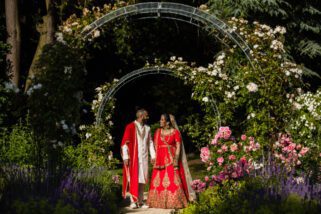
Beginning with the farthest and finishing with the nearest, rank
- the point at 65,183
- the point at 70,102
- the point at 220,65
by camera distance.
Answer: the point at 220,65, the point at 70,102, the point at 65,183

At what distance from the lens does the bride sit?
10414mm

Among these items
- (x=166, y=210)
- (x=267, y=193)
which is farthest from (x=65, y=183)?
(x=166, y=210)

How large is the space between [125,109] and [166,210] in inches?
488

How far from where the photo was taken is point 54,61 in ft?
27.3

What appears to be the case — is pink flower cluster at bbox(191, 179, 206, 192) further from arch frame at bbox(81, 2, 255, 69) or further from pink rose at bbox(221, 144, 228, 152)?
arch frame at bbox(81, 2, 255, 69)

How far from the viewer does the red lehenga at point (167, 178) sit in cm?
1041

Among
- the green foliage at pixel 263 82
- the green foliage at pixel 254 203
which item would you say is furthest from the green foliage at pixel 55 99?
the green foliage at pixel 263 82

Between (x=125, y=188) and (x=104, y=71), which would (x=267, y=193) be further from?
(x=104, y=71)

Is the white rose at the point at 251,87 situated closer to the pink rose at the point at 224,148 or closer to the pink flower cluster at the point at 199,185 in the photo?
the pink rose at the point at 224,148

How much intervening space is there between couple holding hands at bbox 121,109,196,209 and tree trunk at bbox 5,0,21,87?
515 cm

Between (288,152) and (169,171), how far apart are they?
2.23 metres

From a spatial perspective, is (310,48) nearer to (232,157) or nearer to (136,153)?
(136,153)

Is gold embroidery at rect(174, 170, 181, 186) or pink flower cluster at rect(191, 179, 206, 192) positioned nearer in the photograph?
pink flower cluster at rect(191, 179, 206, 192)

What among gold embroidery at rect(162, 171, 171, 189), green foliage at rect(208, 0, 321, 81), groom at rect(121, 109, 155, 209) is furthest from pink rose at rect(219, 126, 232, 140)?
green foliage at rect(208, 0, 321, 81)
